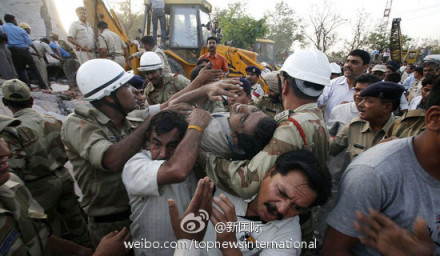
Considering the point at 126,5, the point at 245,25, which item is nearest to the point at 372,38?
the point at 245,25

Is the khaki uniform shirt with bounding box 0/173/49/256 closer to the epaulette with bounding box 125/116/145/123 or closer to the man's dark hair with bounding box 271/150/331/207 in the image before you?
the epaulette with bounding box 125/116/145/123

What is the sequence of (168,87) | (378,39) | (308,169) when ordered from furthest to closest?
(378,39)
(168,87)
(308,169)

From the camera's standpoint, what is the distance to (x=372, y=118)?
2.42 metres

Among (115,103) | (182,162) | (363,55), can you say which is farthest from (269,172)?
(363,55)

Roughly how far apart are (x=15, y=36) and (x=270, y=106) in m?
7.55

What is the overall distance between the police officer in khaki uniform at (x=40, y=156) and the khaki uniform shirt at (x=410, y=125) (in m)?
3.42

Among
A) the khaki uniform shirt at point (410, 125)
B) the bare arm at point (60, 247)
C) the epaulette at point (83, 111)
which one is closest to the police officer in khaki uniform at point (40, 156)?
the bare arm at point (60, 247)

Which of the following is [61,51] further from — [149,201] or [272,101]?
[149,201]

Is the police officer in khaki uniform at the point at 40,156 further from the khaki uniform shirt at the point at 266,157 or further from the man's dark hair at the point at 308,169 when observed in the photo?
the man's dark hair at the point at 308,169

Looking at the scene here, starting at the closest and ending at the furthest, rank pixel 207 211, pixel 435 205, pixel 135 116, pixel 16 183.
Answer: pixel 435 205 < pixel 207 211 < pixel 16 183 < pixel 135 116

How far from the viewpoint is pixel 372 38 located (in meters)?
26.5

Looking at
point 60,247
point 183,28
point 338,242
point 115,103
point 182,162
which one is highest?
point 183,28

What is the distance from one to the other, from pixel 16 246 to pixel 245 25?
23043 millimetres

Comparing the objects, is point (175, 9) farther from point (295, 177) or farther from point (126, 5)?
point (126, 5)
